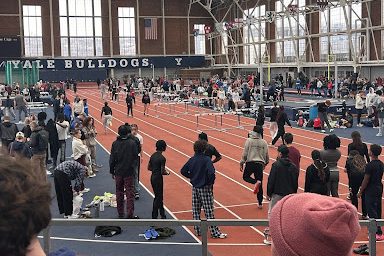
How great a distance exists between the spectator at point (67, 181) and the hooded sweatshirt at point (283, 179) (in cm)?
400

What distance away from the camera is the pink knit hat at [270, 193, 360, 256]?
187 centimetres

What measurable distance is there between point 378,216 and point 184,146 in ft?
43.4

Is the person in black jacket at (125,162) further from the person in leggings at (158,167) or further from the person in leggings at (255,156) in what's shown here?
the person in leggings at (255,156)

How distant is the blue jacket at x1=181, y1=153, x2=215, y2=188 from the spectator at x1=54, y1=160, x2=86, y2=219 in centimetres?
237

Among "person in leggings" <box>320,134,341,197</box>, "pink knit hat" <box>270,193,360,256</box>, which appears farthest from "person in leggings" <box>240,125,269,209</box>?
"pink knit hat" <box>270,193,360,256</box>

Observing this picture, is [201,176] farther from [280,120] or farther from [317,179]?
[280,120]

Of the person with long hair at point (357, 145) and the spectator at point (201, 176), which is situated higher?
the person with long hair at point (357, 145)

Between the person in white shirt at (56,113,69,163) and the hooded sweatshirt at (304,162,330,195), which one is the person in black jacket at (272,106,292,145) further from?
the hooded sweatshirt at (304,162,330,195)

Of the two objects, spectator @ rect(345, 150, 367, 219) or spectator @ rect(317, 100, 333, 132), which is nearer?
spectator @ rect(345, 150, 367, 219)

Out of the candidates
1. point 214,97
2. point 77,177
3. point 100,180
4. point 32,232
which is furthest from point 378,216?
point 214,97

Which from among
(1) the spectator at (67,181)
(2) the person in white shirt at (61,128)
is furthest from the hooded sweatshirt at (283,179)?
(2) the person in white shirt at (61,128)

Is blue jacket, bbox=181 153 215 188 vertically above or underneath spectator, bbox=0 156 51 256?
underneath

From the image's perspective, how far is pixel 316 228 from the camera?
1.86 metres

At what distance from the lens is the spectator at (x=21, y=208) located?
4.70 ft
